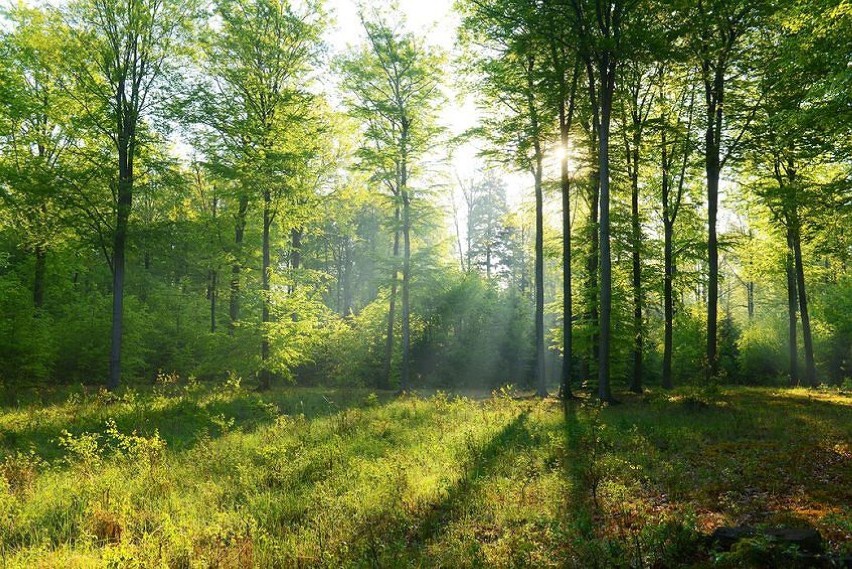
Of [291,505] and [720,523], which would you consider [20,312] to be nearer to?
[291,505]

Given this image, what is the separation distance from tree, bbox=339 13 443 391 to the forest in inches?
5.3

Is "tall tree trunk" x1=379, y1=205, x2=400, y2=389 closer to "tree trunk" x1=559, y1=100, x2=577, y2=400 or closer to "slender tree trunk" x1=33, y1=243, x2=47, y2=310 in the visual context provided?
"tree trunk" x1=559, y1=100, x2=577, y2=400

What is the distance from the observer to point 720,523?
217 inches

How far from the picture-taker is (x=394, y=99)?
22.0 metres

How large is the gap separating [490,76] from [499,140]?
109 inches

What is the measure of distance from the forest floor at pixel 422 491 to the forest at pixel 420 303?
6 cm

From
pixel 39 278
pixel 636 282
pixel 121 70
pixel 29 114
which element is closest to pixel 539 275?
pixel 636 282

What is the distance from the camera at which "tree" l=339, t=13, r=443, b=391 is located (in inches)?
832

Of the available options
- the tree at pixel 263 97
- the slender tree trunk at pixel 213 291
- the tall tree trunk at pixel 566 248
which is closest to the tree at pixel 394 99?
the tree at pixel 263 97

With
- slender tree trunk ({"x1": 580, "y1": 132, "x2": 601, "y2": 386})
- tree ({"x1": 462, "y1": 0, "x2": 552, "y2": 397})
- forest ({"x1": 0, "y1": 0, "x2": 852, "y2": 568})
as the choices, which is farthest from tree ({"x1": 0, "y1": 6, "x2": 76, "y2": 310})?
slender tree trunk ({"x1": 580, "y1": 132, "x2": 601, "y2": 386})

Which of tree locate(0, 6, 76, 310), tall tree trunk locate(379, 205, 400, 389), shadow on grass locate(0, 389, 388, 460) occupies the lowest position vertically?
shadow on grass locate(0, 389, 388, 460)

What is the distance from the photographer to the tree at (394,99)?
69.4ft

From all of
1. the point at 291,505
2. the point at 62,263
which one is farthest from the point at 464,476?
the point at 62,263

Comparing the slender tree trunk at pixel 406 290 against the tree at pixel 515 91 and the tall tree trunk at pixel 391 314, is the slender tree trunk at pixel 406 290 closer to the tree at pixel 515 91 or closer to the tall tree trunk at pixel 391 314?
the tall tree trunk at pixel 391 314
